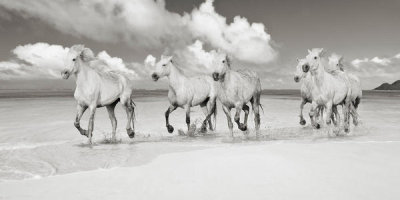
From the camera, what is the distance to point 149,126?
13.6 metres

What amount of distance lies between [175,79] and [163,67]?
529mm

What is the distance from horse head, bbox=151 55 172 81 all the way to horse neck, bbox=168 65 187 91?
121 mm

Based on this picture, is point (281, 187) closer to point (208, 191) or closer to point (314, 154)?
point (208, 191)

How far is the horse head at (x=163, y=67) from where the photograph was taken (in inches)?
402

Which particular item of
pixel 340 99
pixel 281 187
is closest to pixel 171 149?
pixel 281 187

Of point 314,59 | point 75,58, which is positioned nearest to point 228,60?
point 314,59

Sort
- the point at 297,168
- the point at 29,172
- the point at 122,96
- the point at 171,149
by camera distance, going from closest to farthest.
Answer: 1. the point at 297,168
2. the point at 29,172
3. the point at 171,149
4. the point at 122,96

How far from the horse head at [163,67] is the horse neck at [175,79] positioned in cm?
12

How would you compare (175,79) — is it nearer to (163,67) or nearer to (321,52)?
(163,67)

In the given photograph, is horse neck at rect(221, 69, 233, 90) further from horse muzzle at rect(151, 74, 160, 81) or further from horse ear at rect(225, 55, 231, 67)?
horse muzzle at rect(151, 74, 160, 81)

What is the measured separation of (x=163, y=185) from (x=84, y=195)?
0.87 m

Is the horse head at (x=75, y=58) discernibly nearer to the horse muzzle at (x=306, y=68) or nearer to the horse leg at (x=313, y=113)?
the horse muzzle at (x=306, y=68)

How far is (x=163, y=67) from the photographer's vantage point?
34.1ft

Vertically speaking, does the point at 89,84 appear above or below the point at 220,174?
above
